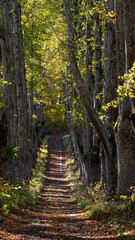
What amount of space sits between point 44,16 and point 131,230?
16.7 metres

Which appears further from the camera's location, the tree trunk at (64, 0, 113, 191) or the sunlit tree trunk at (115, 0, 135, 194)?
the tree trunk at (64, 0, 113, 191)

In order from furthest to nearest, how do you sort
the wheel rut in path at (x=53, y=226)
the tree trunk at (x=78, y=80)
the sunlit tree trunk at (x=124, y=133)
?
the tree trunk at (x=78, y=80)
the sunlit tree trunk at (x=124, y=133)
the wheel rut in path at (x=53, y=226)

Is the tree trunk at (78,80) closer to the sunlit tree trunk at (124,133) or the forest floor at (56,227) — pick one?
the sunlit tree trunk at (124,133)

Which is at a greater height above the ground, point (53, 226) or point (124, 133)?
point (124, 133)

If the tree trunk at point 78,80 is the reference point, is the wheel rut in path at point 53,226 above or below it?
below

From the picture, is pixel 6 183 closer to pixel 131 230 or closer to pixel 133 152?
pixel 133 152

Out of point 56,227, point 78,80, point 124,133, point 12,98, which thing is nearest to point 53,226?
point 56,227

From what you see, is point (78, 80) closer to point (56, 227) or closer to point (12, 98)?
point (56, 227)

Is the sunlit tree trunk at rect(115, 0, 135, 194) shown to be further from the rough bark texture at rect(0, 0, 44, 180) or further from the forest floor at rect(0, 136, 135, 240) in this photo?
the rough bark texture at rect(0, 0, 44, 180)

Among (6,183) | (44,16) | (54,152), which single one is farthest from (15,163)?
(54,152)

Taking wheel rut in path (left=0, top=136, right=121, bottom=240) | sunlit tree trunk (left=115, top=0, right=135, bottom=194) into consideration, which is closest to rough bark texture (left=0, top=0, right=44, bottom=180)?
wheel rut in path (left=0, top=136, right=121, bottom=240)

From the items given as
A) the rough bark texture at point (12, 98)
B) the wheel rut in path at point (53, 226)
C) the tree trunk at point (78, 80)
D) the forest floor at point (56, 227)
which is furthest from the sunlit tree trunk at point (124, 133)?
the rough bark texture at point (12, 98)

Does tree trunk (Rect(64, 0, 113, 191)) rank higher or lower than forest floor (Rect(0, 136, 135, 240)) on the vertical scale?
higher

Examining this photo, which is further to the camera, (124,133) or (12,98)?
(12,98)
